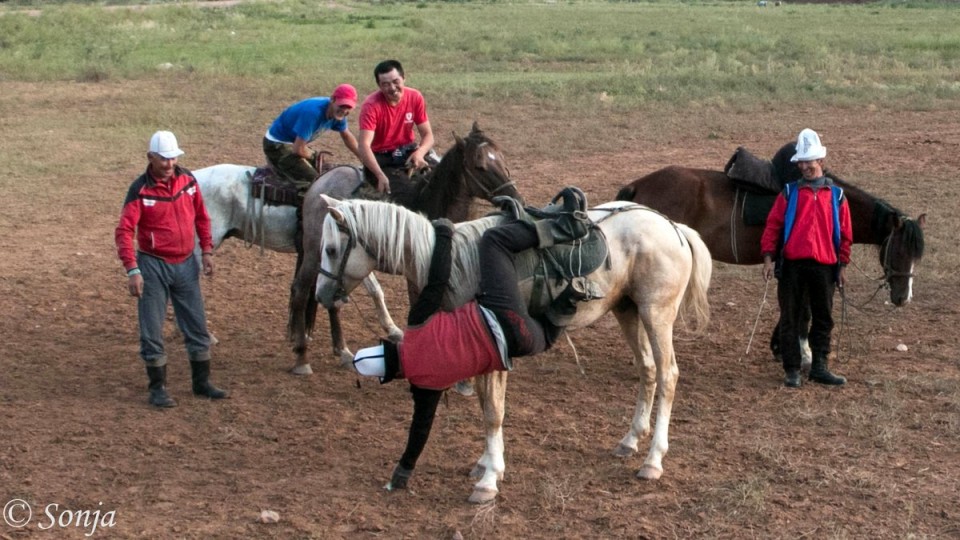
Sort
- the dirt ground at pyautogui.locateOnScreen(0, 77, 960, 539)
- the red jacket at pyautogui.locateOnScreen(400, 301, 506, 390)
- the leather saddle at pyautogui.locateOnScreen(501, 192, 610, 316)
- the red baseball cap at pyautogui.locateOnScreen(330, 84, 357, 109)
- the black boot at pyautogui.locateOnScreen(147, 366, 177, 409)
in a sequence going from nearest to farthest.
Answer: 1. the red jacket at pyautogui.locateOnScreen(400, 301, 506, 390)
2. the dirt ground at pyautogui.locateOnScreen(0, 77, 960, 539)
3. the leather saddle at pyautogui.locateOnScreen(501, 192, 610, 316)
4. the black boot at pyautogui.locateOnScreen(147, 366, 177, 409)
5. the red baseball cap at pyautogui.locateOnScreen(330, 84, 357, 109)

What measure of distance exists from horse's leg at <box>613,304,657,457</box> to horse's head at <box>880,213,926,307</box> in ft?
7.74

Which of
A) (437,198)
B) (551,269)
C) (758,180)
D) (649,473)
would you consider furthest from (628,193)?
(649,473)

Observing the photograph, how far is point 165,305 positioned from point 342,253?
1.91 metres

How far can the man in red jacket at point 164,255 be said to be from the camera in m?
7.16

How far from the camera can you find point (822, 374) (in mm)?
7824

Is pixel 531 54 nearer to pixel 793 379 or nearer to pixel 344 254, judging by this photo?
pixel 793 379

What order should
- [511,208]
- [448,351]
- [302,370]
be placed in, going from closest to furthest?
[448,351], [511,208], [302,370]

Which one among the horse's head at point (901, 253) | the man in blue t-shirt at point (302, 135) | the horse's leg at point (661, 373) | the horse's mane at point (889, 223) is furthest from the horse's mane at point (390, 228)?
the horse's head at point (901, 253)

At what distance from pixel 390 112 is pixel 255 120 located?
11353 mm

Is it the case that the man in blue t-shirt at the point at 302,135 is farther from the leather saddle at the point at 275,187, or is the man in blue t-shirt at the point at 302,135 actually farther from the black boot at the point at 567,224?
the black boot at the point at 567,224

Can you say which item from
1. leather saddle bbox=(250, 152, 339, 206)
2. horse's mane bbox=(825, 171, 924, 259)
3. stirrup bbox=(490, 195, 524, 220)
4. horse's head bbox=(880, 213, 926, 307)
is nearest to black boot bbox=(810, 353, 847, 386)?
horse's head bbox=(880, 213, 926, 307)

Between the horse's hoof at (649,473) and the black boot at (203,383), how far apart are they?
2993mm

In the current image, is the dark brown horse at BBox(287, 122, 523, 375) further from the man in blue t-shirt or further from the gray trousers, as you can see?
the gray trousers

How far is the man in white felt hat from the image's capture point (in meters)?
7.57
